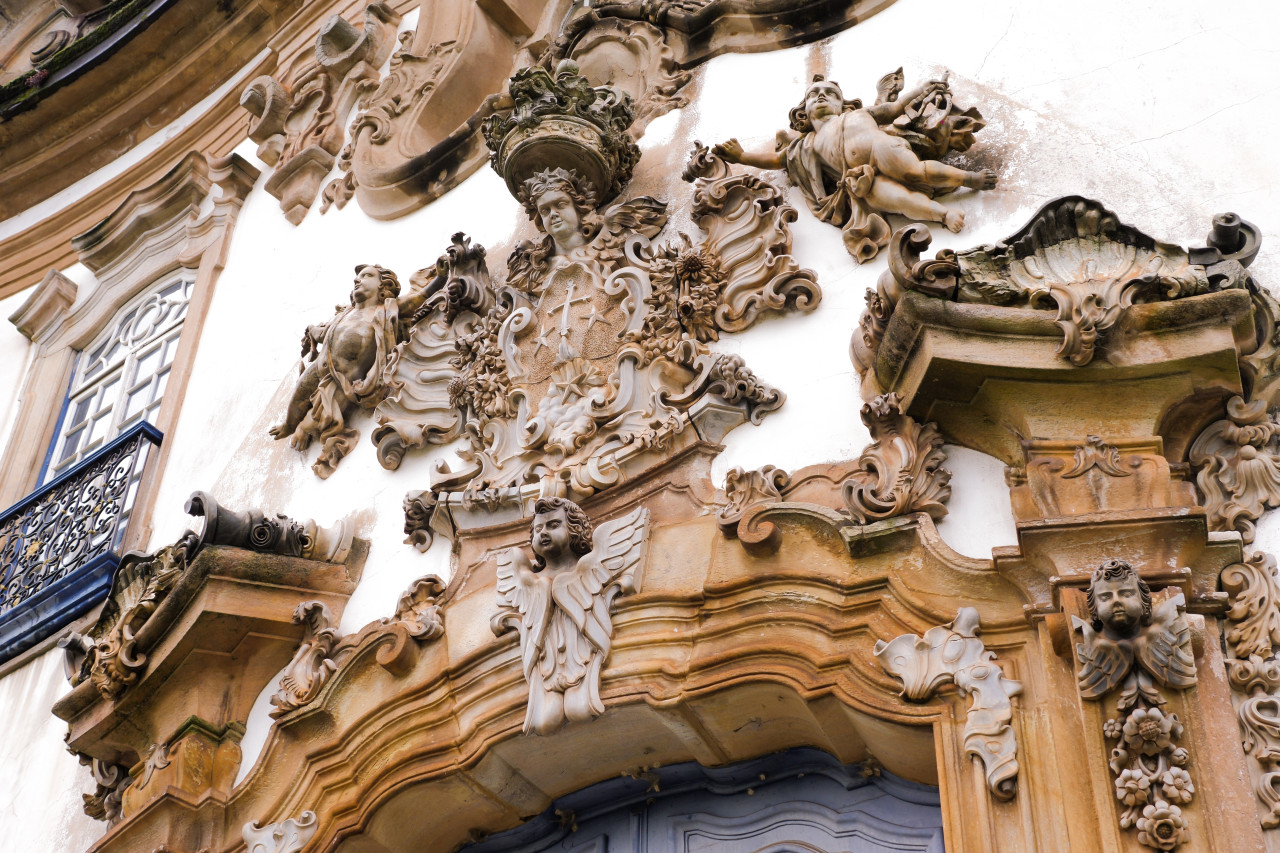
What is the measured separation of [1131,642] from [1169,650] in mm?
77

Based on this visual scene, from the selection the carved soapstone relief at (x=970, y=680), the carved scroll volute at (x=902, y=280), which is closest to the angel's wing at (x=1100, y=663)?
the carved soapstone relief at (x=970, y=680)

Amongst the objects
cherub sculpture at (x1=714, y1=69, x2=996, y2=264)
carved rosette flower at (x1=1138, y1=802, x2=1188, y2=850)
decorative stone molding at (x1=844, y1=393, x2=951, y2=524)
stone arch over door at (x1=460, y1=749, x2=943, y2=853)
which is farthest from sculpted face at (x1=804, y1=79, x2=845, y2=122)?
carved rosette flower at (x1=1138, y1=802, x2=1188, y2=850)

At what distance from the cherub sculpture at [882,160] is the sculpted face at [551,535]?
1187 mm

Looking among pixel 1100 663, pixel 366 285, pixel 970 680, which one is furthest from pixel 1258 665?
pixel 366 285

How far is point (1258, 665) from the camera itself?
344cm

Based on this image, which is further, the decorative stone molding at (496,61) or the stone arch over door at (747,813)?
the decorative stone molding at (496,61)

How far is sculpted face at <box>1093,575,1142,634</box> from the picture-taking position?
3.35m

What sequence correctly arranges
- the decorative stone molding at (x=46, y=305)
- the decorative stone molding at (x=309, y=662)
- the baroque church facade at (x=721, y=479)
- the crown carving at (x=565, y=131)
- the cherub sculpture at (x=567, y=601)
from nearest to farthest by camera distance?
the baroque church facade at (x=721, y=479), the cherub sculpture at (x=567, y=601), the decorative stone molding at (x=309, y=662), the crown carving at (x=565, y=131), the decorative stone molding at (x=46, y=305)

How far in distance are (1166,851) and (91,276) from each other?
668 centimetres

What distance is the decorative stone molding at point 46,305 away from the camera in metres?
8.29

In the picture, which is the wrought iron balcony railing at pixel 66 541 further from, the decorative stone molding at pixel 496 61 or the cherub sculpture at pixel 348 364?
the decorative stone molding at pixel 496 61

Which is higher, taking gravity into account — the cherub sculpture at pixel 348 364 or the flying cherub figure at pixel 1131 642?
the cherub sculpture at pixel 348 364

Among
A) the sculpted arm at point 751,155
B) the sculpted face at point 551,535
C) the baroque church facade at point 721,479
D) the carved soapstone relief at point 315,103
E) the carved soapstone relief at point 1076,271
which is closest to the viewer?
the baroque church facade at point 721,479

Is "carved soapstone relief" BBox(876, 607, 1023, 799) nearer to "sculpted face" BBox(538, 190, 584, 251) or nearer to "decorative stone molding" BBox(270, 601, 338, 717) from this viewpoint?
"decorative stone molding" BBox(270, 601, 338, 717)
